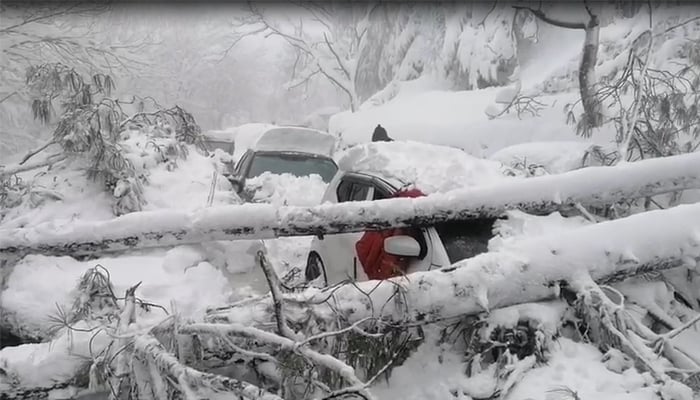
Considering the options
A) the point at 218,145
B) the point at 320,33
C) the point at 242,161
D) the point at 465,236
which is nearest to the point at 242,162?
the point at 242,161

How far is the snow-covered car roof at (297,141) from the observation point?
4.25 metres

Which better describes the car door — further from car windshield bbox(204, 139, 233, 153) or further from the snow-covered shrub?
car windshield bbox(204, 139, 233, 153)

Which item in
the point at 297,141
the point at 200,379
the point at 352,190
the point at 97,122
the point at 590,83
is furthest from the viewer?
the point at 297,141

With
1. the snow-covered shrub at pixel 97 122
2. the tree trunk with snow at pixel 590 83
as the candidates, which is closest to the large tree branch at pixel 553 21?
the tree trunk with snow at pixel 590 83

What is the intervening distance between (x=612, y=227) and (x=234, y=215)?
188 centimetres

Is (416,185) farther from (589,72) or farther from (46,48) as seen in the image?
(46,48)

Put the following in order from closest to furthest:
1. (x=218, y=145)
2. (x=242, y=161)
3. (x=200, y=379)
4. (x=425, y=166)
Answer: (x=200, y=379) < (x=425, y=166) < (x=218, y=145) < (x=242, y=161)

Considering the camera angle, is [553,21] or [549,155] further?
[549,155]

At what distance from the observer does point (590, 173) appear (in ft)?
8.64

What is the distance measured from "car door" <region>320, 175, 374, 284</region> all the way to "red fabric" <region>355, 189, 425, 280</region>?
0.06 m

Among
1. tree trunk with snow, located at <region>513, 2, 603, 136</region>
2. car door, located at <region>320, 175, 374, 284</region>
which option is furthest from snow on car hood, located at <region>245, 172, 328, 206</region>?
tree trunk with snow, located at <region>513, 2, 603, 136</region>

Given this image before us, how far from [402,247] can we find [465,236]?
17.2 inches

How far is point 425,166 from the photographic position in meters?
2.86

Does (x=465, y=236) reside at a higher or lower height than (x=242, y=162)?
higher
